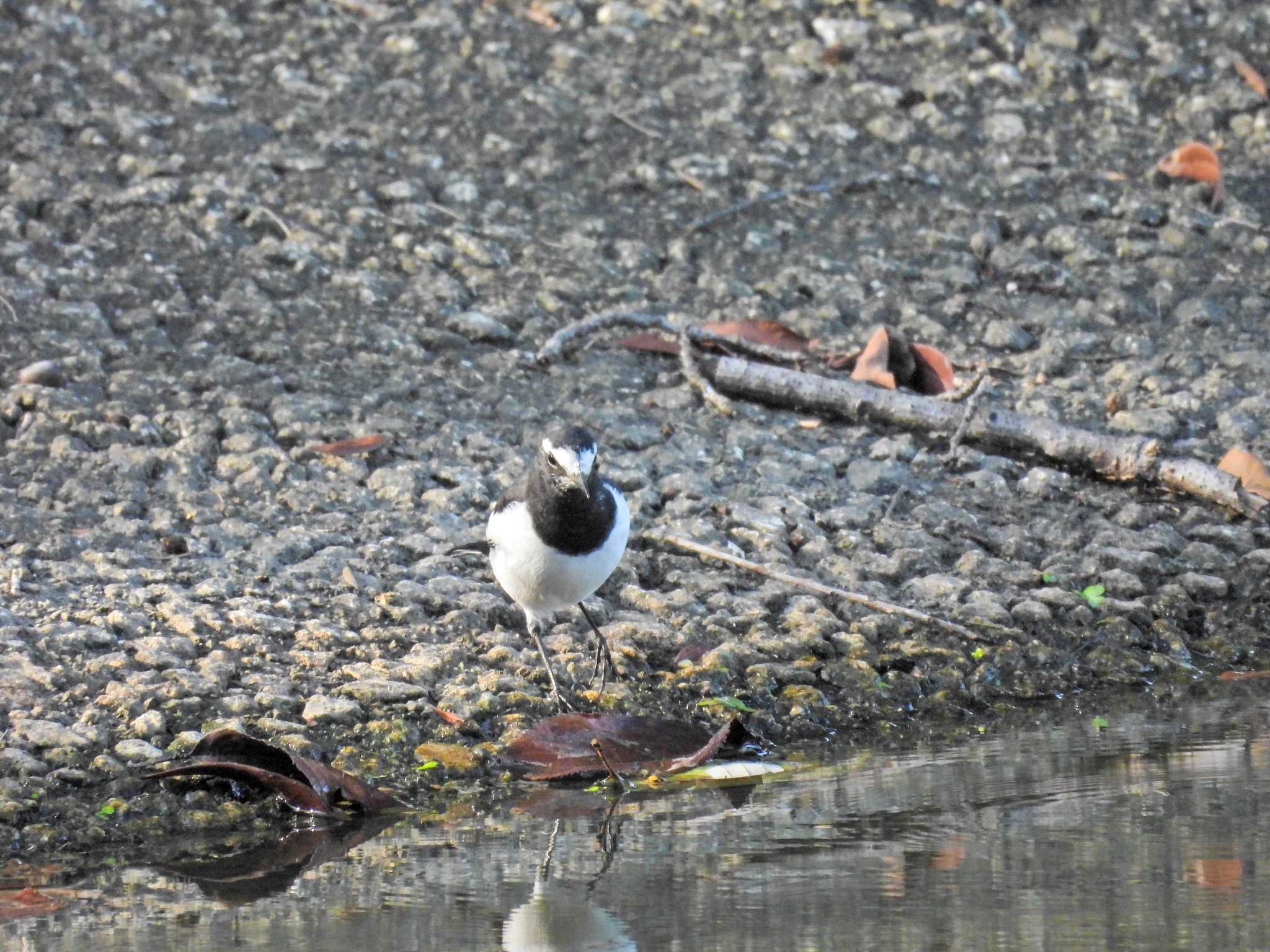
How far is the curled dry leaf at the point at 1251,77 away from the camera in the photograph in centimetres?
880

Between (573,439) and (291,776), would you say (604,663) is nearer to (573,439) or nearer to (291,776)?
(573,439)

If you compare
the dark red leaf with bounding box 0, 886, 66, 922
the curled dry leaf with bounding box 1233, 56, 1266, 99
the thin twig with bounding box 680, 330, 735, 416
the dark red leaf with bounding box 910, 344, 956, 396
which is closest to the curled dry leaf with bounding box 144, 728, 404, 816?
the dark red leaf with bounding box 0, 886, 66, 922

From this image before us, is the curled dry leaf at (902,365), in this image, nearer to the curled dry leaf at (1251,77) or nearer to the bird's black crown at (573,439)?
the bird's black crown at (573,439)

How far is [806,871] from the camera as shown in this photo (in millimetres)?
3480

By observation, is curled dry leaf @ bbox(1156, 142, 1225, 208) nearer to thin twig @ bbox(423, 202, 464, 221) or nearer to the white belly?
thin twig @ bbox(423, 202, 464, 221)

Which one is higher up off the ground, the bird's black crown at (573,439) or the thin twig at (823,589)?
the bird's black crown at (573,439)

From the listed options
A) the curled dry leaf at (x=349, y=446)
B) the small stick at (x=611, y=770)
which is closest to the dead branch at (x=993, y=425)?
the curled dry leaf at (x=349, y=446)

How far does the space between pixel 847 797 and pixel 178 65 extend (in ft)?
20.2

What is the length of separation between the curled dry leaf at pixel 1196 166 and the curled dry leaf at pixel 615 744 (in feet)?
16.0

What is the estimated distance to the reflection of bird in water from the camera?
3.12 metres

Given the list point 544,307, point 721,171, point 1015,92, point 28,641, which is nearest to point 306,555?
point 28,641

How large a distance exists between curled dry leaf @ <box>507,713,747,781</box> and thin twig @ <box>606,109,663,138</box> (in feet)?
15.1

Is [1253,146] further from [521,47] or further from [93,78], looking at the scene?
[93,78]

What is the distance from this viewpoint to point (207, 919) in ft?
11.2
